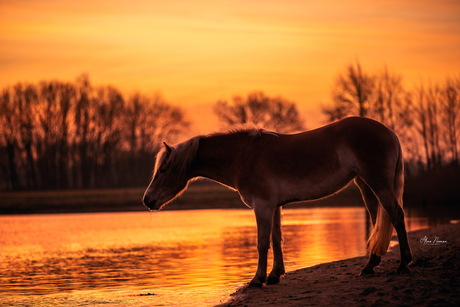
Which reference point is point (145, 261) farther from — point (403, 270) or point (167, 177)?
point (403, 270)

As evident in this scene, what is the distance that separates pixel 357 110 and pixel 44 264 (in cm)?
3762

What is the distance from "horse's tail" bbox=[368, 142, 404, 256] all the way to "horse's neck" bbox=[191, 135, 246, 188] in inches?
81.4

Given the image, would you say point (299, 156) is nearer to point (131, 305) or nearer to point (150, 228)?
point (131, 305)

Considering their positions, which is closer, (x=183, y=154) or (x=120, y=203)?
(x=183, y=154)

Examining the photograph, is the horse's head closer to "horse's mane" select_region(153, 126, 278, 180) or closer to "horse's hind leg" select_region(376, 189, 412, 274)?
"horse's mane" select_region(153, 126, 278, 180)

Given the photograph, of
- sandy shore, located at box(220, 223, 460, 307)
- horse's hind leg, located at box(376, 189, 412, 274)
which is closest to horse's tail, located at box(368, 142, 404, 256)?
horse's hind leg, located at box(376, 189, 412, 274)

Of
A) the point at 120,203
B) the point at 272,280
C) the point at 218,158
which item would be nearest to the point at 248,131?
the point at 218,158

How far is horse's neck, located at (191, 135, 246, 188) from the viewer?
7773 mm

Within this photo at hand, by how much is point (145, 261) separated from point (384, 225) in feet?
20.1

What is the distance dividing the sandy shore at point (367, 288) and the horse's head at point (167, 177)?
66.6 inches

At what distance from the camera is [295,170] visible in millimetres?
7316

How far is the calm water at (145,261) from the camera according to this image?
313 inches

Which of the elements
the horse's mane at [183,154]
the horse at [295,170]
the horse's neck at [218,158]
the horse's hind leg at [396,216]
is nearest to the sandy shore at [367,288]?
the horse's hind leg at [396,216]

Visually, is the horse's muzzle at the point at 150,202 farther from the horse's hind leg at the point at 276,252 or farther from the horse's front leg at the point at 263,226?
the horse's hind leg at the point at 276,252
